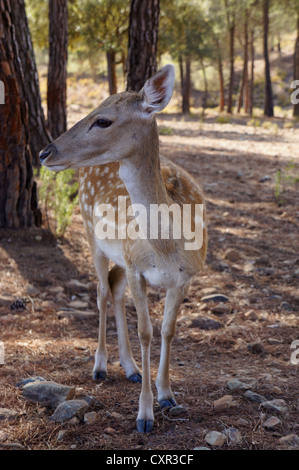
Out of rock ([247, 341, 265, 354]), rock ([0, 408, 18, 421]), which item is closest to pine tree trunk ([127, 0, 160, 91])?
rock ([247, 341, 265, 354])

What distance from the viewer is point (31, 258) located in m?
6.14

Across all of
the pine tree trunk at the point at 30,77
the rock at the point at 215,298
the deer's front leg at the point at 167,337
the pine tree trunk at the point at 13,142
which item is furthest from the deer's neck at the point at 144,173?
the pine tree trunk at the point at 30,77

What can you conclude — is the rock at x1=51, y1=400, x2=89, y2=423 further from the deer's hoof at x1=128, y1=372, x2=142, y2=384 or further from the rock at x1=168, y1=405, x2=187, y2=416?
the deer's hoof at x1=128, y1=372, x2=142, y2=384

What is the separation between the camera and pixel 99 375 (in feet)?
12.8

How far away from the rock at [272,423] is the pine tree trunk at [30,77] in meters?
6.24

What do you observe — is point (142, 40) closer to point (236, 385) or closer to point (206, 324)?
point (206, 324)

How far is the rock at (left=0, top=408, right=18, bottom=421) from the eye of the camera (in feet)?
10.1

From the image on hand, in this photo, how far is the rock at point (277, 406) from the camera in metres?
3.17

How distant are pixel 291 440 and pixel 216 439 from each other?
39cm

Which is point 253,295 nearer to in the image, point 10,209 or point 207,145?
point 10,209

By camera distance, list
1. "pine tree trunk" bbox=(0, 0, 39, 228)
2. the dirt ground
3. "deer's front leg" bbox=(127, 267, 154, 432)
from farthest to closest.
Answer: "pine tree trunk" bbox=(0, 0, 39, 228) → "deer's front leg" bbox=(127, 267, 154, 432) → the dirt ground

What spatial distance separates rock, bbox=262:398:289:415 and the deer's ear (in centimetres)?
183

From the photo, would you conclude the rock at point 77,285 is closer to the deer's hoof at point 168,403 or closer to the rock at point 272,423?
the deer's hoof at point 168,403
